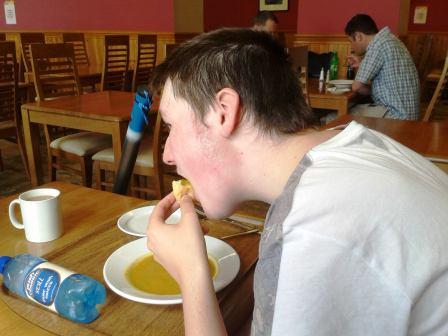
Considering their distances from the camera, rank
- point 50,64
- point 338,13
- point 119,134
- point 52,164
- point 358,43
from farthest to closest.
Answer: point 338,13 → point 358,43 → point 50,64 → point 52,164 → point 119,134

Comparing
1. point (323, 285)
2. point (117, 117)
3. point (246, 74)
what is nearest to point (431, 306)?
point (323, 285)

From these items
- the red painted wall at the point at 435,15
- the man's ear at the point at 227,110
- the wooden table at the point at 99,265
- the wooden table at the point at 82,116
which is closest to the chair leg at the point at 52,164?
the wooden table at the point at 82,116

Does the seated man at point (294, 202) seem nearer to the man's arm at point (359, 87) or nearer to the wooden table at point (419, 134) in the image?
the wooden table at point (419, 134)

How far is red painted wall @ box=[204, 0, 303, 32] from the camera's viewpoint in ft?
21.0

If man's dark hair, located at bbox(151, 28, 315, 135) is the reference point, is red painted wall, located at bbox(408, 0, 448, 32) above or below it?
above

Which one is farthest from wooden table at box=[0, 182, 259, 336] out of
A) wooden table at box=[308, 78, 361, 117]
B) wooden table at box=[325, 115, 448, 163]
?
wooden table at box=[308, 78, 361, 117]

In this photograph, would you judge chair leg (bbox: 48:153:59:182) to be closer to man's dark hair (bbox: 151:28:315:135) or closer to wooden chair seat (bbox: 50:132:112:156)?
wooden chair seat (bbox: 50:132:112:156)

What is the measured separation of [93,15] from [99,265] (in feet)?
20.1

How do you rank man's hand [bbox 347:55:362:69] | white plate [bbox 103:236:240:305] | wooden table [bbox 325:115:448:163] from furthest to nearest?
man's hand [bbox 347:55:362:69] < wooden table [bbox 325:115:448:163] < white plate [bbox 103:236:240:305]

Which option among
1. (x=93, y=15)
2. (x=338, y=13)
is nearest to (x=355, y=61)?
(x=338, y=13)

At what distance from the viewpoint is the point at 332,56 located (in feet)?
14.5

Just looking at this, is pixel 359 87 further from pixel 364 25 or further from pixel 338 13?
pixel 338 13

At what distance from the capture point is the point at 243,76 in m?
0.70

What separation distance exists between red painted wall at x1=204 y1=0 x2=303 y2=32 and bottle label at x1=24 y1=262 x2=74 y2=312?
549cm
